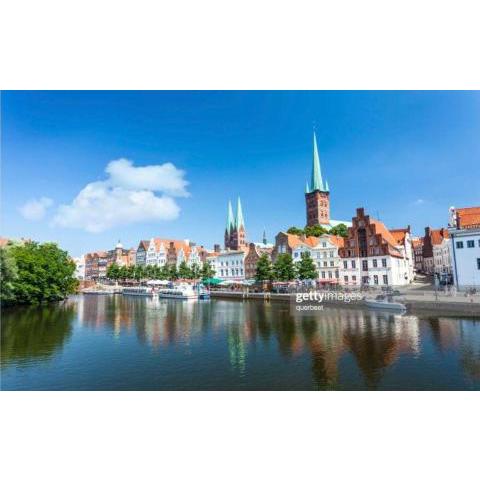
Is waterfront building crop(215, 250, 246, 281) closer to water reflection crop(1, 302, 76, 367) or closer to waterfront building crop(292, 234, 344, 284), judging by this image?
waterfront building crop(292, 234, 344, 284)

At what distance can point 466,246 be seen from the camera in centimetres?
3238

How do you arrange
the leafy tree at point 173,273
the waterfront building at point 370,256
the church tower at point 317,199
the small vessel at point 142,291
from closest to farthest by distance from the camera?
the waterfront building at point 370,256
the small vessel at point 142,291
the leafy tree at point 173,273
the church tower at point 317,199

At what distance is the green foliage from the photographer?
40000 mm

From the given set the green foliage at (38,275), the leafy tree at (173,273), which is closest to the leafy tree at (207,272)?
the leafy tree at (173,273)

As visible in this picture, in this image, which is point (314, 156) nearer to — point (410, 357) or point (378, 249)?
point (378, 249)

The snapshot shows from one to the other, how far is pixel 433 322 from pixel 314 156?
211 feet

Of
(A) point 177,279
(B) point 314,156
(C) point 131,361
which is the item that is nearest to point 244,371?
(C) point 131,361

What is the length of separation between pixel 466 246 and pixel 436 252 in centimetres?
3281

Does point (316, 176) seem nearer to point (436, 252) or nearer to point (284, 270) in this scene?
point (436, 252)

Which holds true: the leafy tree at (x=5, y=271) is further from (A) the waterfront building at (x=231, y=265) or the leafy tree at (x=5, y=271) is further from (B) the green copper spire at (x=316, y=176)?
(B) the green copper spire at (x=316, y=176)

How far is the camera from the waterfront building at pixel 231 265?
6215cm

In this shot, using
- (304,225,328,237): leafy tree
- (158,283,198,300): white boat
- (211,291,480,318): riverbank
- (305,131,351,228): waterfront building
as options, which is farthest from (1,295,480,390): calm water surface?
(305,131,351,228): waterfront building

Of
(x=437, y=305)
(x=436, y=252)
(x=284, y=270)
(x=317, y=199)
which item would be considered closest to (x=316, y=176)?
(x=317, y=199)

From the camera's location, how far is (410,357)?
15266 millimetres
